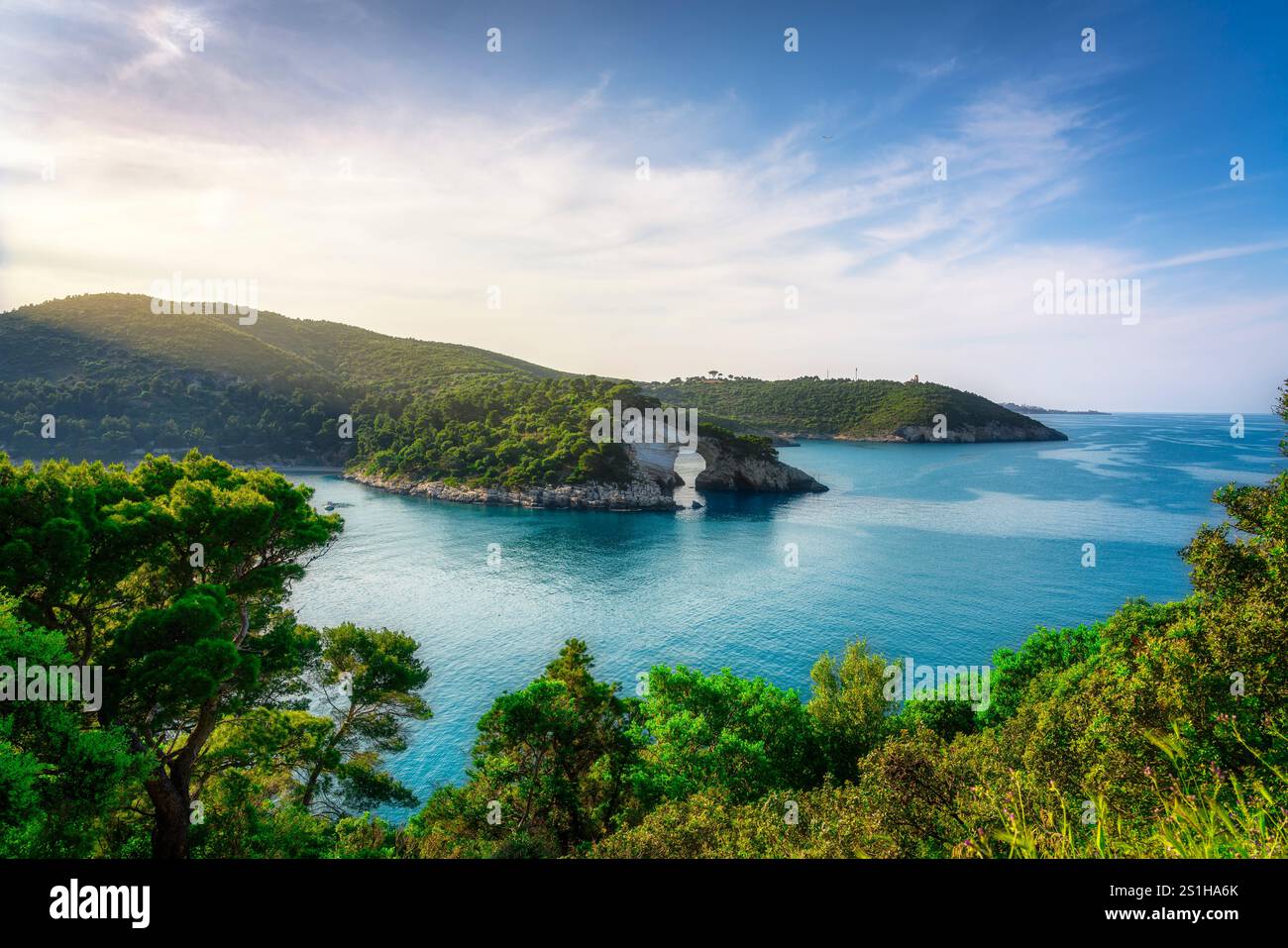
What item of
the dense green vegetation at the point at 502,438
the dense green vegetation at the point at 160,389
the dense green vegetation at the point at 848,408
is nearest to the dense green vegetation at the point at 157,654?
the dense green vegetation at the point at 502,438

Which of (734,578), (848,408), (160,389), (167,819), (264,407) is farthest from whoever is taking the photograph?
(848,408)

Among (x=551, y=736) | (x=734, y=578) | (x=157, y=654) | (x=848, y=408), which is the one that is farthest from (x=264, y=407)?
(x=848, y=408)

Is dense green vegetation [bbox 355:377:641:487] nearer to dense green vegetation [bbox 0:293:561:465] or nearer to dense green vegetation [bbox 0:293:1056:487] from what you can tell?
dense green vegetation [bbox 0:293:1056:487]

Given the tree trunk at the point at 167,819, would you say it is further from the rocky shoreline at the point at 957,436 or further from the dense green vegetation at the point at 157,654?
the rocky shoreline at the point at 957,436

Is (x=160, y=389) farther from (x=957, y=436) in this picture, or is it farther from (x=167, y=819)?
(x=957, y=436)

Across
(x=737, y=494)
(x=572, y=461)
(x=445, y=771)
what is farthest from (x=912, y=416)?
(x=445, y=771)

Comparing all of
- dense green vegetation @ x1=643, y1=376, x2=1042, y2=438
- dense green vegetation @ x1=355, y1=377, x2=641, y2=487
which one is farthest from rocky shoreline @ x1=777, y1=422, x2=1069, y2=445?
dense green vegetation @ x1=355, y1=377, x2=641, y2=487
